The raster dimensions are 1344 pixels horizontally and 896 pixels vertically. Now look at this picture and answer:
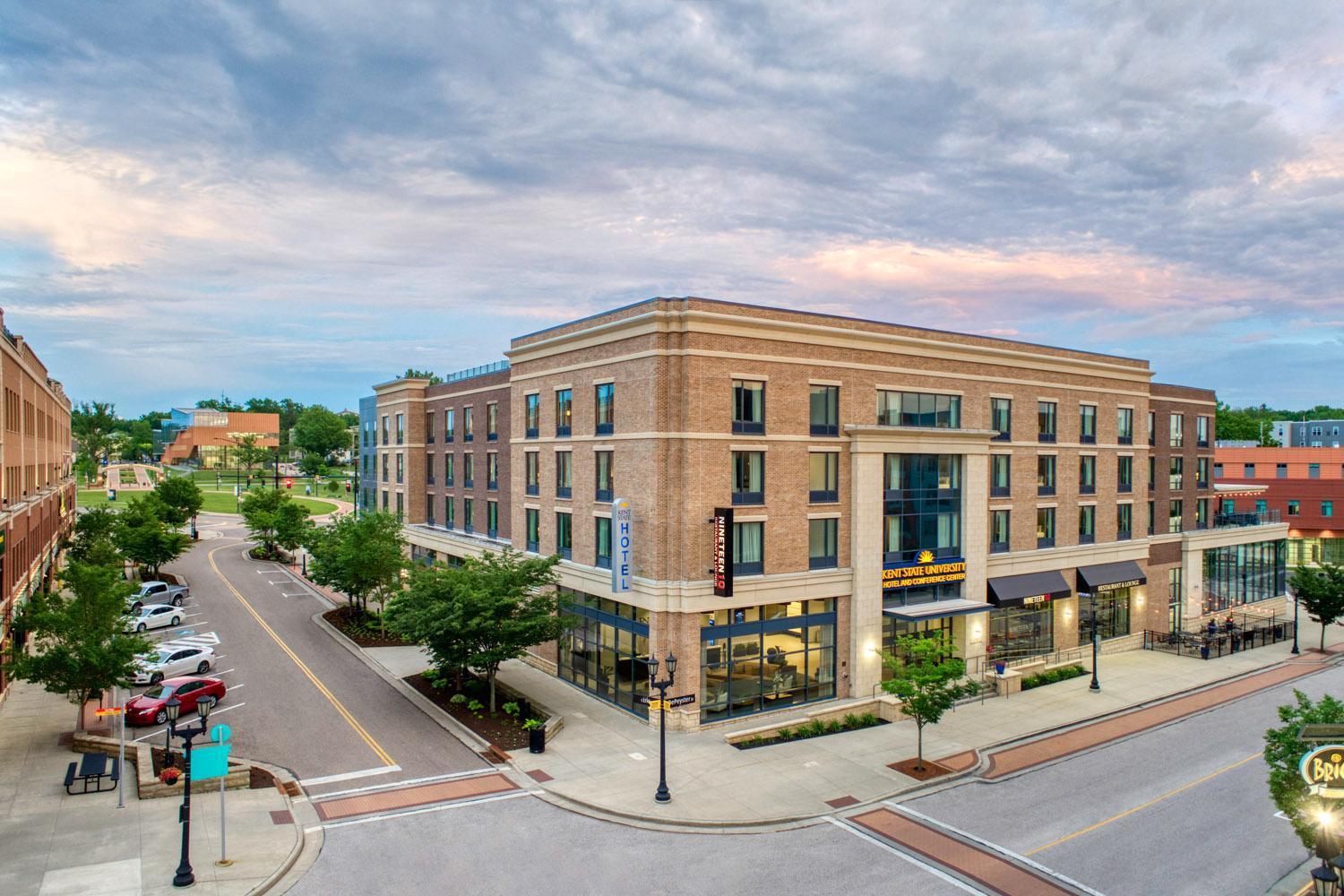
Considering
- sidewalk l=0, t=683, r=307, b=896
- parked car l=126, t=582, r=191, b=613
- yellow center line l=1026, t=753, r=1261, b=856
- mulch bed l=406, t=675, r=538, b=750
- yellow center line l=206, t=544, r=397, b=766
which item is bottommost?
yellow center line l=1026, t=753, r=1261, b=856

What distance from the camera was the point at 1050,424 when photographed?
40.3 m

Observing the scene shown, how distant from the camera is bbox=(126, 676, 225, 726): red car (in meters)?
27.3

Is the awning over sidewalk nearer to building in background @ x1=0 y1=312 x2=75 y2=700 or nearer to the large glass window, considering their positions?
the large glass window

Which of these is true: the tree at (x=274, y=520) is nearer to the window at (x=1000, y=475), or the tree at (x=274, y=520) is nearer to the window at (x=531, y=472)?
the window at (x=531, y=472)

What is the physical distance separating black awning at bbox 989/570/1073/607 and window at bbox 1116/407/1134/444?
949 cm

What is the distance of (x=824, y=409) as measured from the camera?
1244 inches

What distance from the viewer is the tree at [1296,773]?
16.0 m

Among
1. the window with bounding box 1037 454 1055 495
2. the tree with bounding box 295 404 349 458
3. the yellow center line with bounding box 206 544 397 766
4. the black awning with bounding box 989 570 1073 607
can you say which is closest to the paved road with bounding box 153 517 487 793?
the yellow center line with bounding box 206 544 397 766

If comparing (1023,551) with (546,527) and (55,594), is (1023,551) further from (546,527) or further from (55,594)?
(55,594)

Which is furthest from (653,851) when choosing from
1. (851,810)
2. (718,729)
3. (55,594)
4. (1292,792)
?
(55,594)

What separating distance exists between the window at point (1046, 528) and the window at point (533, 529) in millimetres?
24394

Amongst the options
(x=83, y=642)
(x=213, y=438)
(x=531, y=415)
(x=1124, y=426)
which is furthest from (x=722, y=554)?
(x=213, y=438)

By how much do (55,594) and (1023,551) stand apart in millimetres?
39632

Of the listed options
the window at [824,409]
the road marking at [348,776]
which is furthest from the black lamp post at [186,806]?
the window at [824,409]
